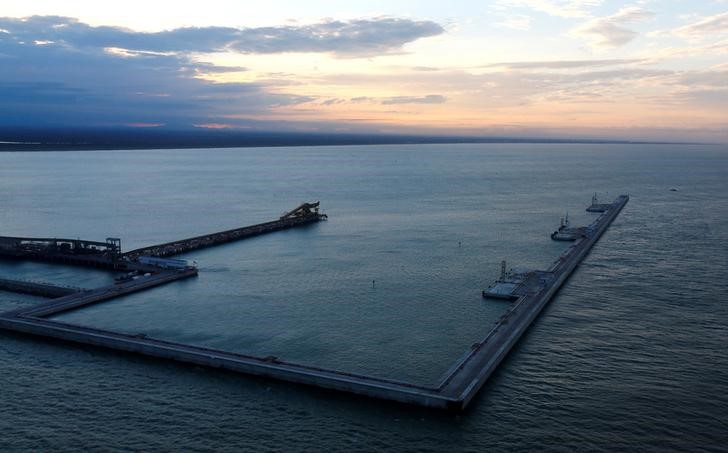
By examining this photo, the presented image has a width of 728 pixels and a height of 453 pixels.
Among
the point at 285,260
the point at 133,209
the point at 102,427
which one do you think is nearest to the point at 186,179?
the point at 133,209

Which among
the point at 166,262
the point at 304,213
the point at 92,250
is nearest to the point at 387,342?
the point at 166,262

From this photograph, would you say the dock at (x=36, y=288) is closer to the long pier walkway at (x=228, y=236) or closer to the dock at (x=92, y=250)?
the dock at (x=92, y=250)

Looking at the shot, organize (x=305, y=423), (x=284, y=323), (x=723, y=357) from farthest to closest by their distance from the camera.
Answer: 1. (x=284, y=323)
2. (x=723, y=357)
3. (x=305, y=423)

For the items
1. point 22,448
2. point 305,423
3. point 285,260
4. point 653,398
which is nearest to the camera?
point 22,448

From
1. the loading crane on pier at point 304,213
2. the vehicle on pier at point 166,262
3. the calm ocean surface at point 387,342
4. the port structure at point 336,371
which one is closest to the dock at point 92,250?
the vehicle on pier at point 166,262

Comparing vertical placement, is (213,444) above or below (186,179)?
below

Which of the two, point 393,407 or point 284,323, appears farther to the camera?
point 284,323

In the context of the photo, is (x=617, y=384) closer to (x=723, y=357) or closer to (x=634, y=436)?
(x=634, y=436)

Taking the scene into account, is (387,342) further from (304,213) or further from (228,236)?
(304,213)
